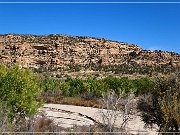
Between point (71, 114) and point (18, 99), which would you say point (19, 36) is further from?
point (18, 99)

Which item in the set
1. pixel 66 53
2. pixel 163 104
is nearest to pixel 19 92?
pixel 163 104

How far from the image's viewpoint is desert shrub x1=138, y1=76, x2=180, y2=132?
1446 centimetres

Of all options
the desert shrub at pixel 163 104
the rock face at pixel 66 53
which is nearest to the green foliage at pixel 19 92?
the desert shrub at pixel 163 104

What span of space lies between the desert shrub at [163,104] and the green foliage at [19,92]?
21.0ft

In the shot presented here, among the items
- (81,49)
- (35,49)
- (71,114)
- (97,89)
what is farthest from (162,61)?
(71,114)

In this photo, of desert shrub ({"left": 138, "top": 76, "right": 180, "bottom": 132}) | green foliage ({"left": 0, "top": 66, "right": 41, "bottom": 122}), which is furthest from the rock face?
desert shrub ({"left": 138, "top": 76, "right": 180, "bottom": 132})

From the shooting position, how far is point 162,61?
106 meters

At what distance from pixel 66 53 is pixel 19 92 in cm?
9376

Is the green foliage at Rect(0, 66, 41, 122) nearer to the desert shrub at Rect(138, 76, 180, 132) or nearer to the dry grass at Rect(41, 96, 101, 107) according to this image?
the desert shrub at Rect(138, 76, 180, 132)

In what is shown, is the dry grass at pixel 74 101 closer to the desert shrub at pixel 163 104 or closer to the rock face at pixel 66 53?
the desert shrub at pixel 163 104

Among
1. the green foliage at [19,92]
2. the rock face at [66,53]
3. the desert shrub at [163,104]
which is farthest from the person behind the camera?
the rock face at [66,53]

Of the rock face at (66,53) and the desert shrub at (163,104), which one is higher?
the rock face at (66,53)

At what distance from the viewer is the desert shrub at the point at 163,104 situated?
14.5 m

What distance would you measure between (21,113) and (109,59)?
9559cm
